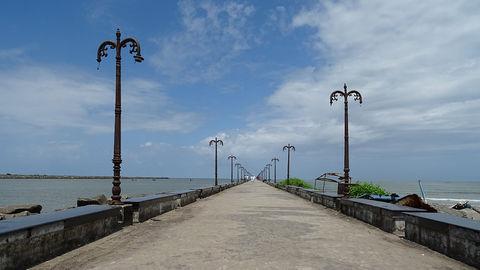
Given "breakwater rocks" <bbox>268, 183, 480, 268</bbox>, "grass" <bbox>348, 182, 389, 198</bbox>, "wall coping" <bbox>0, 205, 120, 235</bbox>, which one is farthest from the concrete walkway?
"grass" <bbox>348, 182, 389, 198</bbox>

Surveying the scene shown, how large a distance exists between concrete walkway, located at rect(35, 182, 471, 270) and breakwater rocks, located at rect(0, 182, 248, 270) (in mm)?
220

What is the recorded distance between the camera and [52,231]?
304 inches

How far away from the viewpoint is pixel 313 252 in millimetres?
8312

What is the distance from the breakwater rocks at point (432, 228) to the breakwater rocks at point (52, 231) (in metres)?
7.35

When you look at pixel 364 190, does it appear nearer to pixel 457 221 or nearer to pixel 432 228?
pixel 432 228

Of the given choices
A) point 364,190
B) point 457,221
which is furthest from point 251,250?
point 364,190

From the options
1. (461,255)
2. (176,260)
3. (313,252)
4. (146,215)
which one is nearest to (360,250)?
(313,252)

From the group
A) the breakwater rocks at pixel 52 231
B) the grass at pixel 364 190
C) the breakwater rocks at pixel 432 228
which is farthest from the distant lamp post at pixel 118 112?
the grass at pixel 364 190

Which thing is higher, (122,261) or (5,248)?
(5,248)

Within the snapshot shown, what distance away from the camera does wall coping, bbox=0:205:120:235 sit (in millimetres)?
6718

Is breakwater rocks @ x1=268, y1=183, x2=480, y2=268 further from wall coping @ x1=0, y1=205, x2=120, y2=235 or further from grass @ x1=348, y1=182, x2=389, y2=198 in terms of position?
grass @ x1=348, y1=182, x2=389, y2=198

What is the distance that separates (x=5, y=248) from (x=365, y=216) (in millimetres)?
10966

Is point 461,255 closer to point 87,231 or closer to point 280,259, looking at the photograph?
point 280,259

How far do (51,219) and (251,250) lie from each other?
384cm
